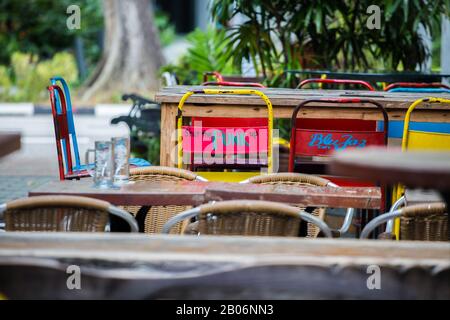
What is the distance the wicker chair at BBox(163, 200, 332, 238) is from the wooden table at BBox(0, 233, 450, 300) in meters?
0.52

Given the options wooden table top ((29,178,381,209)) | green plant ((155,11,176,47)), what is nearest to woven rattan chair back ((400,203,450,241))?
wooden table top ((29,178,381,209))

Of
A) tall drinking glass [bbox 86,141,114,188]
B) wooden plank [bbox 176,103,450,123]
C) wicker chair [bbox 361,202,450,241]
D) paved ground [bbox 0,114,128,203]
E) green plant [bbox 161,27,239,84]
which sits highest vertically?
green plant [bbox 161,27,239,84]

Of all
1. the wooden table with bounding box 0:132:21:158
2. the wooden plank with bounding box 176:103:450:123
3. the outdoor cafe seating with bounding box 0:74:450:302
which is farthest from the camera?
the wooden plank with bounding box 176:103:450:123

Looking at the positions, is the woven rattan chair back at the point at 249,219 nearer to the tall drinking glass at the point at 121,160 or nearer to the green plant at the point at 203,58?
the tall drinking glass at the point at 121,160

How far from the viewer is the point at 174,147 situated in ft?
17.7

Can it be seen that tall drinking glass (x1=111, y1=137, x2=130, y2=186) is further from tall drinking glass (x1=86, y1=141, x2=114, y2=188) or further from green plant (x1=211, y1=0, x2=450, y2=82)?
green plant (x1=211, y1=0, x2=450, y2=82)

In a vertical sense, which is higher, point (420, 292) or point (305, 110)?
point (305, 110)

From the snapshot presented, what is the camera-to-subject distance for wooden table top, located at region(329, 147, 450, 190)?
2270 millimetres

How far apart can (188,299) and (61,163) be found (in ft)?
10.7

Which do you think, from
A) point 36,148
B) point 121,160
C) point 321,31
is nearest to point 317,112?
point 121,160

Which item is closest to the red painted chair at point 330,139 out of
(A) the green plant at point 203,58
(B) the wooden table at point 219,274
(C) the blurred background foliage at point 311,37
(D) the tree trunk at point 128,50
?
(C) the blurred background foliage at point 311,37

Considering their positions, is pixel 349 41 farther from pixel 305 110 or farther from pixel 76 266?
pixel 76 266

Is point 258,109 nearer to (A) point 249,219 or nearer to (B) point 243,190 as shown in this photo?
(B) point 243,190

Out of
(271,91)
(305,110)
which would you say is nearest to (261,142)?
(305,110)
